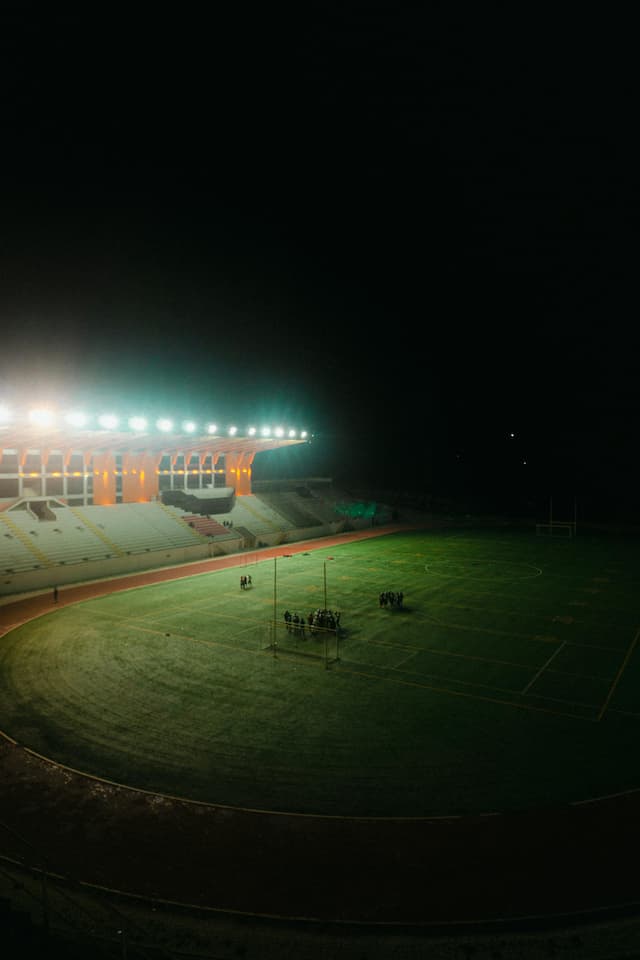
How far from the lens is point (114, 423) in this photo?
36.2 metres

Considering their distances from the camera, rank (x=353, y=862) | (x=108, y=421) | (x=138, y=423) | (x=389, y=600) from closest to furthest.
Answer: (x=353, y=862) → (x=389, y=600) → (x=108, y=421) → (x=138, y=423)

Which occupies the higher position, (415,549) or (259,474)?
(259,474)

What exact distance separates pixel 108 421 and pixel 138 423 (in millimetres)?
2853

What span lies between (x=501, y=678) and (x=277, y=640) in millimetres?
8037

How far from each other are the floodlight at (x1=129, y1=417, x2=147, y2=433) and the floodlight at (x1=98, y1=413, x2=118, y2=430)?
5.74 feet

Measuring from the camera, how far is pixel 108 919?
7320 millimetres

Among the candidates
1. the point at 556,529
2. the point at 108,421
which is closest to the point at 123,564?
the point at 108,421

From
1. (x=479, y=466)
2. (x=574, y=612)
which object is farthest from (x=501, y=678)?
(x=479, y=466)

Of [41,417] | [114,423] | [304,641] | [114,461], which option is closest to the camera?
[304,641]

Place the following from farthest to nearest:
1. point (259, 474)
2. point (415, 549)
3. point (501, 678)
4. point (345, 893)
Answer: point (259, 474) → point (415, 549) → point (501, 678) → point (345, 893)

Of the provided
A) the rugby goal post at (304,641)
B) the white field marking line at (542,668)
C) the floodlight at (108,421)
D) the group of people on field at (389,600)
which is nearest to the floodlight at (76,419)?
the floodlight at (108,421)

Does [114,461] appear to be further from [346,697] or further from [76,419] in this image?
[346,697]

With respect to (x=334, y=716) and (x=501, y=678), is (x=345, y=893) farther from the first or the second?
(x=501, y=678)

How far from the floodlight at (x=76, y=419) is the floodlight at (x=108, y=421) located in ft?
4.55
